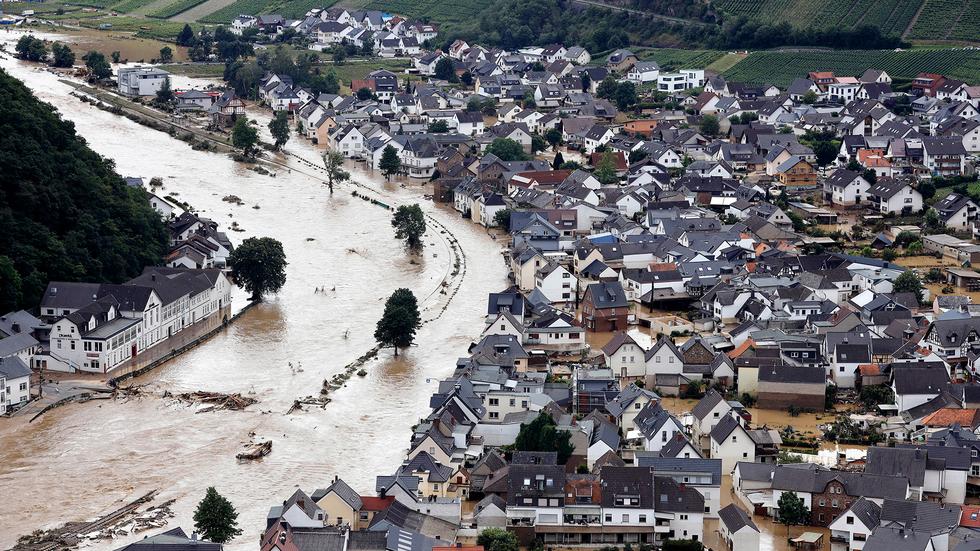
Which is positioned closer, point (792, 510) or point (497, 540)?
point (497, 540)

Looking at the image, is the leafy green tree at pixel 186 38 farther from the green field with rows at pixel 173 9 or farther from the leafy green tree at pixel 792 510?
the leafy green tree at pixel 792 510

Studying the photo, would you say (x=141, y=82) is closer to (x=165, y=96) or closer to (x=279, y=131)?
(x=165, y=96)

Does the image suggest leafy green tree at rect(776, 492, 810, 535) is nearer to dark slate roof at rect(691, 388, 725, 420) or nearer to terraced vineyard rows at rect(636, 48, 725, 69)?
dark slate roof at rect(691, 388, 725, 420)

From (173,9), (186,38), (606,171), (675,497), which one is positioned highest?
(675,497)

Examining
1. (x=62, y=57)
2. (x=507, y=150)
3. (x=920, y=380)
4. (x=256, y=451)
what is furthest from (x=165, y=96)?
(x=920, y=380)

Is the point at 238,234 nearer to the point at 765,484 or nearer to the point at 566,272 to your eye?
the point at 566,272

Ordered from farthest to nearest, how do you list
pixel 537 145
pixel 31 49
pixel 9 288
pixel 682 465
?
pixel 31 49
pixel 537 145
pixel 9 288
pixel 682 465
